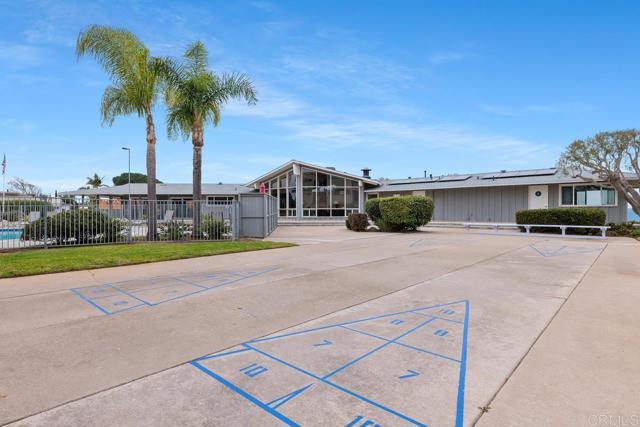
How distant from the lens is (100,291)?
21.3 feet

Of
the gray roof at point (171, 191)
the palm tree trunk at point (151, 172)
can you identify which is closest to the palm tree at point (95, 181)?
the gray roof at point (171, 191)

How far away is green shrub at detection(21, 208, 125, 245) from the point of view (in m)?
12.4

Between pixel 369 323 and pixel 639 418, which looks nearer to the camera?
pixel 639 418

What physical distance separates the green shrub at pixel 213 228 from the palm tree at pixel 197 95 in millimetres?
315

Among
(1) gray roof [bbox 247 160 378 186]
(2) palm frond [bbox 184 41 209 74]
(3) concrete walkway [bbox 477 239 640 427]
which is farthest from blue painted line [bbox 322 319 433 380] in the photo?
(1) gray roof [bbox 247 160 378 186]

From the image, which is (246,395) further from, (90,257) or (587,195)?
(587,195)

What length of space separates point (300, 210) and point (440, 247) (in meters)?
18.7

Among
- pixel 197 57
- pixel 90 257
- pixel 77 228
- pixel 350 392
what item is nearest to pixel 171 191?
pixel 197 57

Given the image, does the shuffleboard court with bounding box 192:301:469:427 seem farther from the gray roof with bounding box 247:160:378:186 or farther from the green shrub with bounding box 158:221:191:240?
the gray roof with bounding box 247:160:378:186

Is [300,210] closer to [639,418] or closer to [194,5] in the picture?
[194,5]

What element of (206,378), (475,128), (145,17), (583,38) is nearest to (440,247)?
(583,38)

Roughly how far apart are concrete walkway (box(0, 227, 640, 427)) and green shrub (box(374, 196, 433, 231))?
1200 cm

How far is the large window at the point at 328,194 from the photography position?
99.7 ft

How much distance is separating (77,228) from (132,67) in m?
7.00
